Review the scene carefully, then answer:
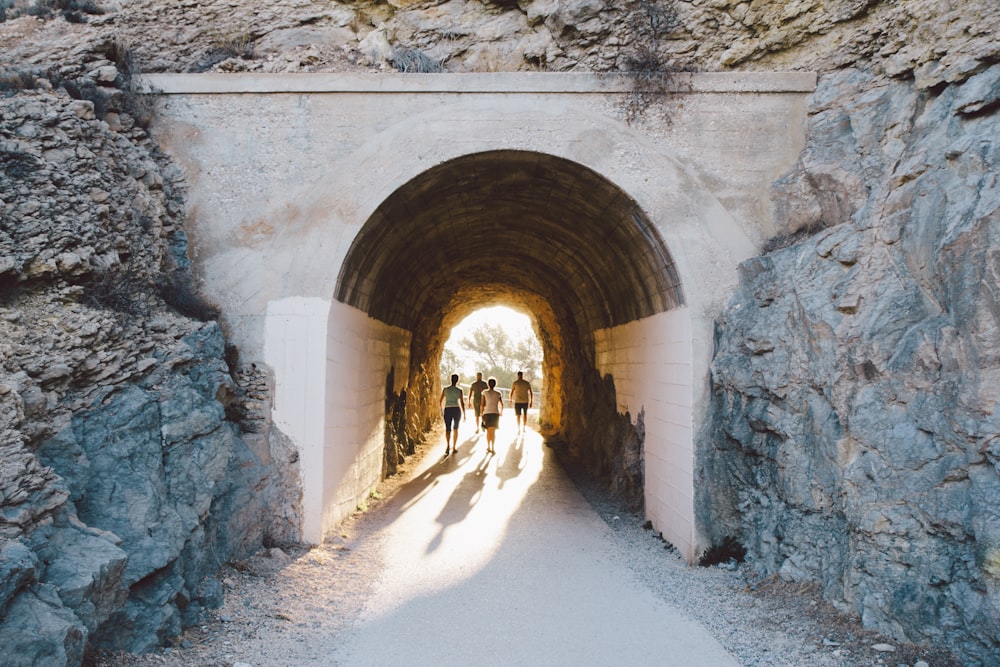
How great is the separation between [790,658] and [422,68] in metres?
7.61

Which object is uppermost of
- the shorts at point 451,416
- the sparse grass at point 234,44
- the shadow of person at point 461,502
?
the sparse grass at point 234,44

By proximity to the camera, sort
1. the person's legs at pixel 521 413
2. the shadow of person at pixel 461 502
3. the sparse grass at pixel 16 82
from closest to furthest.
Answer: the sparse grass at pixel 16 82, the shadow of person at pixel 461 502, the person's legs at pixel 521 413

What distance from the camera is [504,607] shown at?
5.53 m

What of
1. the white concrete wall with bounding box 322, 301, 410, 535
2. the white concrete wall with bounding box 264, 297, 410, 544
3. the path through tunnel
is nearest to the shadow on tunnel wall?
the path through tunnel

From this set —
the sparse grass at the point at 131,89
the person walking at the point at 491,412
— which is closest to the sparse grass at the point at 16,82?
the sparse grass at the point at 131,89

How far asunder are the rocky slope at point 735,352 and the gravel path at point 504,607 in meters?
0.33

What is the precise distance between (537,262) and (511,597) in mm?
8353

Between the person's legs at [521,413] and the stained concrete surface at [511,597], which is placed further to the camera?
the person's legs at [521,413]

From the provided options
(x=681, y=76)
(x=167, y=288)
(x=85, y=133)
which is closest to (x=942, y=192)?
(x=681, y=76)

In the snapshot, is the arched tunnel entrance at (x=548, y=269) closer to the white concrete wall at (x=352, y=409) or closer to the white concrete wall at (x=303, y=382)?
the white concrete wall at (x=352, y=409)

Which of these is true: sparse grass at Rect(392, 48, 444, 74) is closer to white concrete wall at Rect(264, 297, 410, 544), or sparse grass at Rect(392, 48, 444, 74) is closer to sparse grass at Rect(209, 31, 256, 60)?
sparse grass at Rect(209, 31, 256, 60)

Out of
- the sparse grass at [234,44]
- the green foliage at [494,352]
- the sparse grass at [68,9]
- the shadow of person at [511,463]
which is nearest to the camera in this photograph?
the sparse grass at [234,44]

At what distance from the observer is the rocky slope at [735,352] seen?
4.21 m

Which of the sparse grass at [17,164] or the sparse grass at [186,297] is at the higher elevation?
the sparse grass at [17,164]
